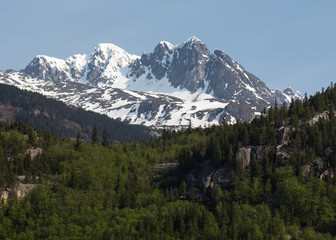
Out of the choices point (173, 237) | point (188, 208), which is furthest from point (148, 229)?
point (188, 208)

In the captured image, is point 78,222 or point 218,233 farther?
point 78,222

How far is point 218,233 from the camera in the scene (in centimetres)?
17262

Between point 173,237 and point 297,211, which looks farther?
point 297,211

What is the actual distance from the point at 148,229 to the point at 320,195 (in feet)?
257

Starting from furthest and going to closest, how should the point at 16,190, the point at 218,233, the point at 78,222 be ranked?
the point at 16,190 → the point at 78,222 → the point at 218,233

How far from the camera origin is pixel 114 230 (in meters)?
177

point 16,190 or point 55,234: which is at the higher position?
point 16,190

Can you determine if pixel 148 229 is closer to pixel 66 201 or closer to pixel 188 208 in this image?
pixel 188 208

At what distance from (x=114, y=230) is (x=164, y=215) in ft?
72.1

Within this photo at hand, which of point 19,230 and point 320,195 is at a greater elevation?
point 320,195

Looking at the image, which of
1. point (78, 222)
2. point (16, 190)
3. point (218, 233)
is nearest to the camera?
point (218, 233)

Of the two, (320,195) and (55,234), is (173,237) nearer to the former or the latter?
(55,234)

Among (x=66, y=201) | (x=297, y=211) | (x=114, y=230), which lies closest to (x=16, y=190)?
(x=66, y=201)

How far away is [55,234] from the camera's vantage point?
17425 centimetres
